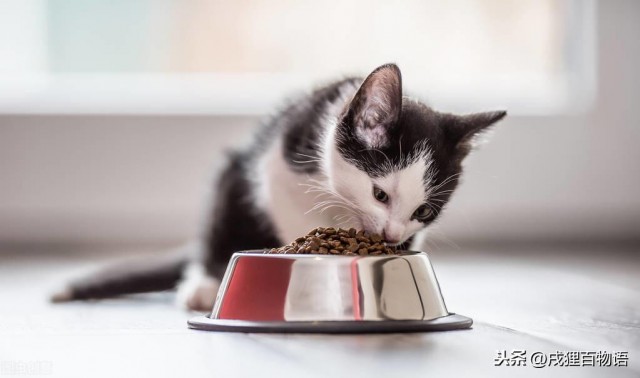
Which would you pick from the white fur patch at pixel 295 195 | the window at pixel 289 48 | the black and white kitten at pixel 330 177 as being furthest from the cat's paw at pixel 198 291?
the window at pixel 289 48

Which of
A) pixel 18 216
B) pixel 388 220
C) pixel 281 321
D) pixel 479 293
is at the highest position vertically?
pixel 388 220

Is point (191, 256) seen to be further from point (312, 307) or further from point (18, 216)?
point (18, 216)

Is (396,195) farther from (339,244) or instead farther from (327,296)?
(327,296)

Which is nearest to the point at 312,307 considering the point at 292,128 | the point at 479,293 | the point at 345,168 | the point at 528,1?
the point at 345,168

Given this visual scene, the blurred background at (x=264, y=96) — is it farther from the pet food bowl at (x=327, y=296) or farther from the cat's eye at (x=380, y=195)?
the pet food bowl at (x=327, y=296)

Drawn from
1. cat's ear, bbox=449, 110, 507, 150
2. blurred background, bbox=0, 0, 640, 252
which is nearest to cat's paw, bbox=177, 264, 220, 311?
cat's ear, bbox=449, 110, 507, 150

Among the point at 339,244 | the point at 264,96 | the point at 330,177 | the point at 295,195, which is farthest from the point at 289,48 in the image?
the point at 339,244
